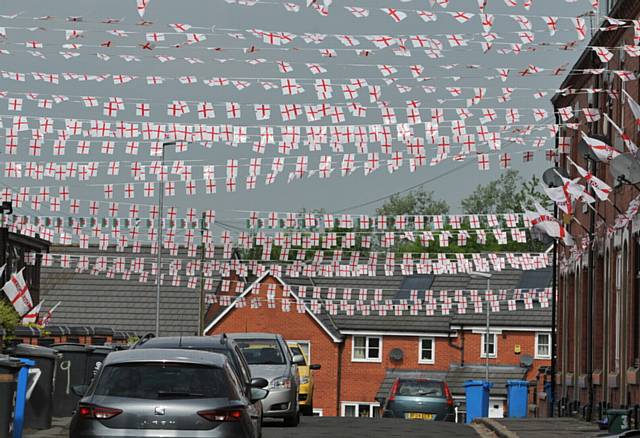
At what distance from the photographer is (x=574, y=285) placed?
128ft

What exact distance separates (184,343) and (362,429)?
340 inches

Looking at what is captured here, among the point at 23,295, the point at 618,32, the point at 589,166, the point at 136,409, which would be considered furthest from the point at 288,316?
the point at 136,409

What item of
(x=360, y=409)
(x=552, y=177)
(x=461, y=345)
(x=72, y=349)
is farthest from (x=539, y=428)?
(x=360, y=409)

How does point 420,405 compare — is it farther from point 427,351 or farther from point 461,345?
point 427,351

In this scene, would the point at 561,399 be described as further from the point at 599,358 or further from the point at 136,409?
the point at 136,409

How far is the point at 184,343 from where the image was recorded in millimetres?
17500

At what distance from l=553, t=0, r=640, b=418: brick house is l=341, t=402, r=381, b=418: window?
26019mm

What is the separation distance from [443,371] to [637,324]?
38.6 metres

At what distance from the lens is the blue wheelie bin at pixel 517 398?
40.9 meters

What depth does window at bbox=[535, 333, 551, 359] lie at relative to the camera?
65.2 meters

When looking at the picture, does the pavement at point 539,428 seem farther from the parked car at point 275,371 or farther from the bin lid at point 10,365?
the bin lid at point 10,365

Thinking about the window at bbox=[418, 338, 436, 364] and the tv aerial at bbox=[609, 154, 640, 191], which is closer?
the tv aerial at bbox=[609, 154, 640, 191]

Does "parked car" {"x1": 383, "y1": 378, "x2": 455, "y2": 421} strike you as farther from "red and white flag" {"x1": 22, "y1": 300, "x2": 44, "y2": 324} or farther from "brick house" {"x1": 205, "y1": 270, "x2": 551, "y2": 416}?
"brick house" {"x1": 205, "y1": 270, "x2": 551, "y2": 416}

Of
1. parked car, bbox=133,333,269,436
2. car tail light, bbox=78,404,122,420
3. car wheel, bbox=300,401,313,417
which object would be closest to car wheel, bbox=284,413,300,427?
car wheel, bbox=300,401,313,417
